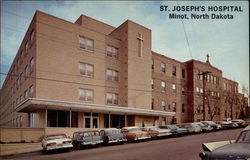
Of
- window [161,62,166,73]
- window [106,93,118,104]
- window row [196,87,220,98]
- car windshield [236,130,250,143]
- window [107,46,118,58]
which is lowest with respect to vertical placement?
car windshield [236,130,250,143]

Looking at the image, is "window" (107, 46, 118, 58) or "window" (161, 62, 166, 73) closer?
"window" (107, 46, 118, 58)

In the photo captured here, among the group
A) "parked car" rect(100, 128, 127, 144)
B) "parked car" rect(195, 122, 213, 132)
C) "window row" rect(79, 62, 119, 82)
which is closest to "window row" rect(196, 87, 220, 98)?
"parked car" rect(195, 122, 213, 132)

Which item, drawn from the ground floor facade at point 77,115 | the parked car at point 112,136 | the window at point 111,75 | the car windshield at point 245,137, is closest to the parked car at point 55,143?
the parked car at point 112,136

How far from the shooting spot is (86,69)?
27.0 metres

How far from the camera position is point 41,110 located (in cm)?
2212

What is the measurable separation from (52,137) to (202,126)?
18299mm

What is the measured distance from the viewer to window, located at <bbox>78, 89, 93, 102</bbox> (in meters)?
26.0

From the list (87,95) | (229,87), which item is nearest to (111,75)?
(87,95)

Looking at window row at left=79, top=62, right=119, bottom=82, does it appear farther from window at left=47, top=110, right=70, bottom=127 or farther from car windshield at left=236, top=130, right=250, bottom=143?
car windshield at left=236, top=130, right=250, bottom=143

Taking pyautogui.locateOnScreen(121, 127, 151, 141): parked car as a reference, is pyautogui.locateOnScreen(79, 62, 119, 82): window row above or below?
above

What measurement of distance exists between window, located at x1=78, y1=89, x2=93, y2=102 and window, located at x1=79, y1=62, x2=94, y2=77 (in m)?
1.95

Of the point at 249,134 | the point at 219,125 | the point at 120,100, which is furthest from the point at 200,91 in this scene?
the point at 249,134

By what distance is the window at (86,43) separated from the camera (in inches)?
1068

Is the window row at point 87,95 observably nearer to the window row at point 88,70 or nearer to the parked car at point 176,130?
the window row at point 88,70
